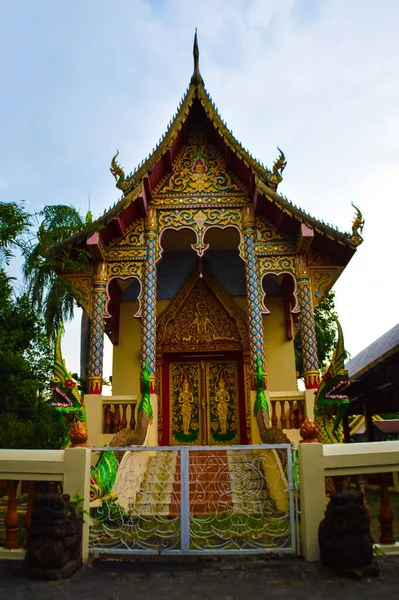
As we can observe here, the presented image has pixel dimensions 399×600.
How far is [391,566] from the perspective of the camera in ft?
11.3

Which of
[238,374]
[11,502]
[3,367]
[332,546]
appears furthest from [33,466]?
[238,374]

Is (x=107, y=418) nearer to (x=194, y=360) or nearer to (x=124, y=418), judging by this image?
(x=124, y=418)

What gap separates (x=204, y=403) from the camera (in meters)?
8.73

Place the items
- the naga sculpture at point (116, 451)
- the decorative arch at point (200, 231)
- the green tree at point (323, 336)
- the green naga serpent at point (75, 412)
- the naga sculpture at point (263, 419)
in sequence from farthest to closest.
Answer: the green tree at point (323, 336) < the decorative arch at point (200, 231) < the naga sculpture at point (263, 419) < the green naga serpent at point (75, 412) < the naga sculpture at point (116, 451)

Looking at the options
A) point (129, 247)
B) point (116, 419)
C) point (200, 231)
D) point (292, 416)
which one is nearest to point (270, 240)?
point (200, 231)

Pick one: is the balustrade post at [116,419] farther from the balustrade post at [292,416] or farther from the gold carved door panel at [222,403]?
the balustrade post at [292,416]

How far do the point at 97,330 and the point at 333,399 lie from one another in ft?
12.3

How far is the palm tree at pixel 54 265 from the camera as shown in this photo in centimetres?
644

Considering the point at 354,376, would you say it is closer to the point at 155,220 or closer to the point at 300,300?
the point at 300,300

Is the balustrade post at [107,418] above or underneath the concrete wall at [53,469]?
above

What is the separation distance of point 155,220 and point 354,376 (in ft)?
15.6

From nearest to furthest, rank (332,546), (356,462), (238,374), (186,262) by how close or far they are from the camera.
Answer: (332,546), (356,462), (238,374), (186,262)

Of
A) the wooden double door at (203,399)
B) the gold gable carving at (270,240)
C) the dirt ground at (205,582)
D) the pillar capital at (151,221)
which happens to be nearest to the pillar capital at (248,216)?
the gold gable carving at (270,240)

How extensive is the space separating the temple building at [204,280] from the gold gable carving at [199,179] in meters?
0.02
